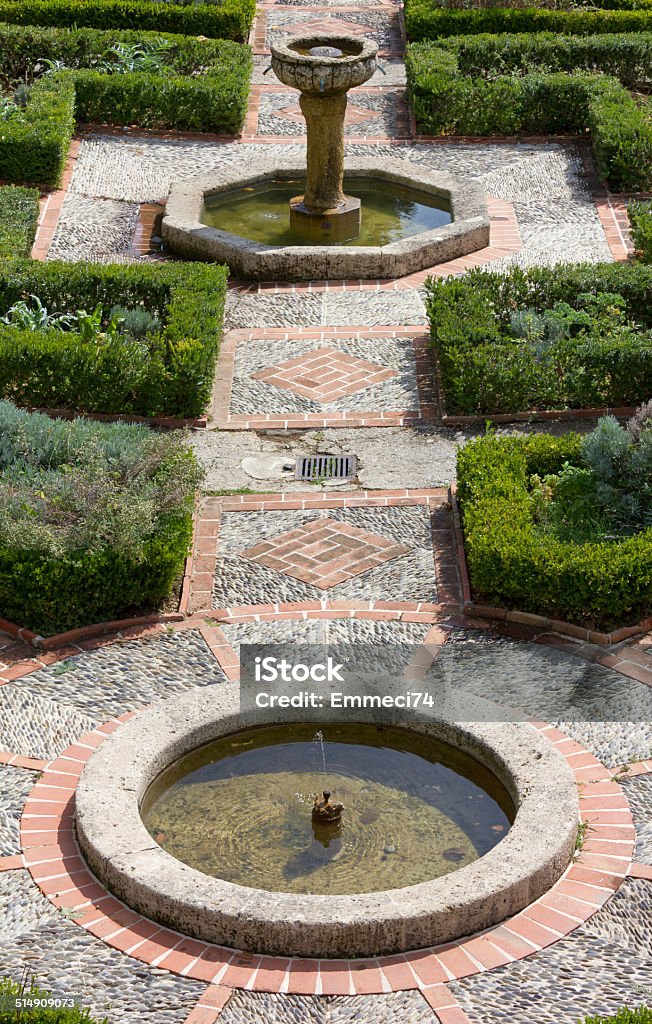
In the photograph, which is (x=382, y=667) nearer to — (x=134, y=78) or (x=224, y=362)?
(x=224, y=362)

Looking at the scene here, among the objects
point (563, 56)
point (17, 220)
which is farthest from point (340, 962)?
point (563, 56)

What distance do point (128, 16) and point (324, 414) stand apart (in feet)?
32.4

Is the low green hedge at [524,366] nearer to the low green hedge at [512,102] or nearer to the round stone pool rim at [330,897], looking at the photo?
the round stone pool rim at [330,897]

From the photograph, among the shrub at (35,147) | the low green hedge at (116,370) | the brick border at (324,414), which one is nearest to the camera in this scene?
the low green hedge at (116,370)

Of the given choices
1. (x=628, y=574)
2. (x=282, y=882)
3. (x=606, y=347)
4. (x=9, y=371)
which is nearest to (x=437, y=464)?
(x=606, y=347)

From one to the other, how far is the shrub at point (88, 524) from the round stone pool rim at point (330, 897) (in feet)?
4.40

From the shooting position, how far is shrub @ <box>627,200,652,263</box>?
1230 centimetres

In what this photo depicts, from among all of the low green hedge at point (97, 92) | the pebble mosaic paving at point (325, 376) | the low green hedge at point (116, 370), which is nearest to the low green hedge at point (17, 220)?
the low green hedge at point (97, 92)

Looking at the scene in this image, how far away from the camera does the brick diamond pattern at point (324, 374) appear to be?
36.3 feet

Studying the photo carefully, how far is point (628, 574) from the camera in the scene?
26.3ft

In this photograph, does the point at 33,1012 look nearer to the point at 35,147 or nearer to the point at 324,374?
the point at 324,374

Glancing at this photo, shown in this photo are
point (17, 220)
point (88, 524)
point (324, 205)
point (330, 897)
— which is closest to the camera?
point (330, 897)

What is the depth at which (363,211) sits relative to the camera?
567 inches

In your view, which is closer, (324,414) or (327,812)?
(327,812)
